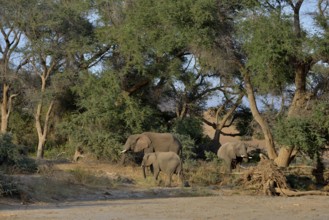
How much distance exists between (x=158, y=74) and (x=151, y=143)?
4318 mm

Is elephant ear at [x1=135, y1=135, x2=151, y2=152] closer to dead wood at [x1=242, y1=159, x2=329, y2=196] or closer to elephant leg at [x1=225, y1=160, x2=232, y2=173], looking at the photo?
elephant leg at [x1=225, y1=160, x2=232, y2=173]

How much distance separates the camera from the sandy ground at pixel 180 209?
1392cm

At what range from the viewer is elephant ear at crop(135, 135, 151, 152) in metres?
26.2

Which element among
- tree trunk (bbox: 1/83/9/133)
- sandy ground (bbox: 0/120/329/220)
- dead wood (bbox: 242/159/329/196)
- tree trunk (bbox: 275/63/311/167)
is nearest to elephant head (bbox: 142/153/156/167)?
sandy ground (bbox: 0/120/329/220)

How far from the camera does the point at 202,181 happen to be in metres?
22.9

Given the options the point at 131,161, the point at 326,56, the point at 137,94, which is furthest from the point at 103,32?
the point at 326,56

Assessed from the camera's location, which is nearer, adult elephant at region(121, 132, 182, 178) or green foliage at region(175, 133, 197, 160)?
adult elephant at region(121, 132, 182, 178)

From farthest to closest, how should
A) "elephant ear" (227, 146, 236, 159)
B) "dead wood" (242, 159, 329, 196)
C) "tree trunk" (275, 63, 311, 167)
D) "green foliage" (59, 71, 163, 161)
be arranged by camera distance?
"green foliage" (59, 71, 163, 161), "elephant ear" (227, 146, 236, 159), "tree trunk" (275, 63, 311, 167), "dead wood" (242, 159, 329, 196)

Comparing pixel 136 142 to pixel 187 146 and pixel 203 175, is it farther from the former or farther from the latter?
pixel 203 175

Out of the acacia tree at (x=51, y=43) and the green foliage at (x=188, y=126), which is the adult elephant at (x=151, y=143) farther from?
the acacia tree at (x=51, y=43)

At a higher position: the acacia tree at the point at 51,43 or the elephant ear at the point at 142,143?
the acacia tree at the point at 51,43

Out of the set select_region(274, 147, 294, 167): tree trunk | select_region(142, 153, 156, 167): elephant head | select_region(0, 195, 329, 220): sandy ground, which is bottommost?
select_region(0, 195, 329, 220): sandy ground

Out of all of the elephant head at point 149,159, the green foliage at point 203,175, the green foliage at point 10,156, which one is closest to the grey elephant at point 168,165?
the elephant head at point 149,159

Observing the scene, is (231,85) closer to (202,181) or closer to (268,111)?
(268,111)
